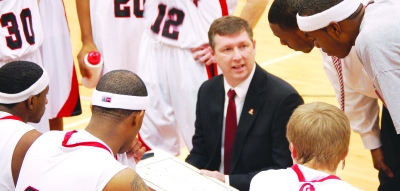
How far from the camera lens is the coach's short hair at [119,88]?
2.64 metres

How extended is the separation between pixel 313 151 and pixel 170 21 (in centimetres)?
223

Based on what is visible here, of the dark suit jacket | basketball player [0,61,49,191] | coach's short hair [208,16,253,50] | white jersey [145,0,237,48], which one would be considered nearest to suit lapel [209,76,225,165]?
the dark suit jacket

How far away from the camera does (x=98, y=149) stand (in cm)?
249

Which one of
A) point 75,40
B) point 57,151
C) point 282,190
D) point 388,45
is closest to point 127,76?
point 57,151

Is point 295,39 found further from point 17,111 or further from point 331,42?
point 17,111

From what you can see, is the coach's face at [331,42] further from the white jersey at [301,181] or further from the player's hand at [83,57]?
the player's hand at [83,57]

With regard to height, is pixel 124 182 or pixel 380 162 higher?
pixel 124 182

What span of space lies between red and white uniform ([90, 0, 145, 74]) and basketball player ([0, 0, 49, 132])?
481 millimetres

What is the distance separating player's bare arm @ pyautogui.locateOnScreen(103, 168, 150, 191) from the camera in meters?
2.36

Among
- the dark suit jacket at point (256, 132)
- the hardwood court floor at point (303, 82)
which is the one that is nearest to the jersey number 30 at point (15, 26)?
the dark suit jacket at point (256, 132)

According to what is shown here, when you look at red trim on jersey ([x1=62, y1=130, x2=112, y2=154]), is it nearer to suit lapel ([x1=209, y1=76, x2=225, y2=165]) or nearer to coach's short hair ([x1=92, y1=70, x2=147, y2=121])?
coach's short hair ([x1=92, y1=70, x2=147, y2=121])

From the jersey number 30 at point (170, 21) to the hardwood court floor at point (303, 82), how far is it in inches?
59.7

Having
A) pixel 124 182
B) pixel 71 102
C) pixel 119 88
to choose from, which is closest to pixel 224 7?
pixel 71 102

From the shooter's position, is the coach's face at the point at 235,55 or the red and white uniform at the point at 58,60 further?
the red and white uniform at the point at 58,60
